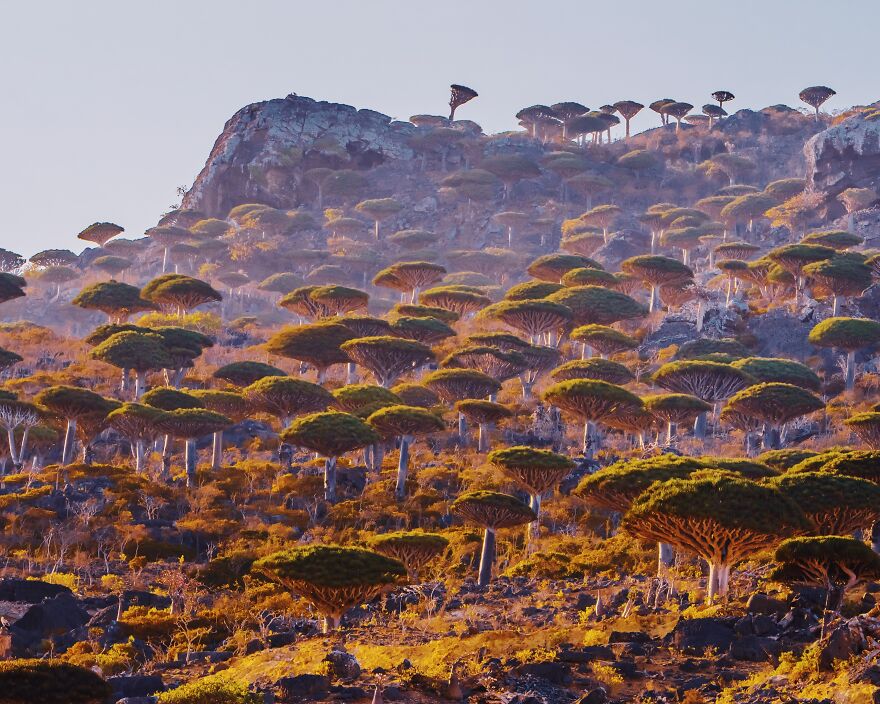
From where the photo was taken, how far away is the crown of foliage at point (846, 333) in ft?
203

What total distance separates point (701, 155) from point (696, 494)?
135 meters

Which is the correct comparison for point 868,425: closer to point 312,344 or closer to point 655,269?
point 312,344

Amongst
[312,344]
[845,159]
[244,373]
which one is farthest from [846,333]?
[845,159]

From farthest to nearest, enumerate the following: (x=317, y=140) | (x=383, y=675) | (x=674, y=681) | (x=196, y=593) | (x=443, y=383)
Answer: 1. (x=317, y=140)
2. (x=443, y=383)
3. (x=196, y=593)
4. (x=383, y=675)
5. (x=674, y=681)

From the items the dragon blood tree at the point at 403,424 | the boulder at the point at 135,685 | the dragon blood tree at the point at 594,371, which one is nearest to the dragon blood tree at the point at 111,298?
the dragon blood tree at the point at 403,424

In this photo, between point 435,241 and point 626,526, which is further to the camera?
point 435,241

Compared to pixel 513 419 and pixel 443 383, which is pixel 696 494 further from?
pixel 513 419

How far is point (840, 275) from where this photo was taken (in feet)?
230

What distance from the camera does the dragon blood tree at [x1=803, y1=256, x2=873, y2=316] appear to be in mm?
70188

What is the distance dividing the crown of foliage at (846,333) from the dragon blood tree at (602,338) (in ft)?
39.8

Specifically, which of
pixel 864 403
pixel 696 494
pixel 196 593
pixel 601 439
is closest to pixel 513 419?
pixel 601 439

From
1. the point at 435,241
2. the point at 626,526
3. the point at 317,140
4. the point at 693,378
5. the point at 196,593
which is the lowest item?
the point at 196,593

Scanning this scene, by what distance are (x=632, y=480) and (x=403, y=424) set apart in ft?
56.4

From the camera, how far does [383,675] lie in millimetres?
21875
